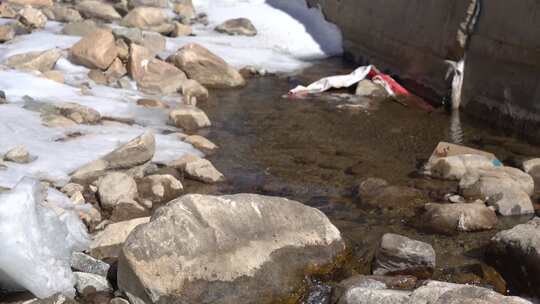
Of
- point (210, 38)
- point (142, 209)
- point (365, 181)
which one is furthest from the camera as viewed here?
point (210, 38)

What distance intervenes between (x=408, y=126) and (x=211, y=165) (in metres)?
3.11

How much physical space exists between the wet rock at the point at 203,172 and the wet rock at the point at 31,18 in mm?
6714

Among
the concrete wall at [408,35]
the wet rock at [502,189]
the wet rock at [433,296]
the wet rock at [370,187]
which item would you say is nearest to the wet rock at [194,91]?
the concrete wall at [408,35]

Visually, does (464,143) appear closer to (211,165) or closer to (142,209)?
(211,165)

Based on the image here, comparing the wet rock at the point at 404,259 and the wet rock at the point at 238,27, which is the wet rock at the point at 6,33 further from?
the wet rock at the point at 404,259

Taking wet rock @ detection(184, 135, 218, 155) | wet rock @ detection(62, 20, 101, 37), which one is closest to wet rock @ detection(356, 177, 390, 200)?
wet rock @ detection(184, 135, 218, 155)

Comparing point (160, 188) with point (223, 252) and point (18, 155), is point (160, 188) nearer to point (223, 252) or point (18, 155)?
point (18, 155)

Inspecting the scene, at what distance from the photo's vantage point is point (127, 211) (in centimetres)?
583

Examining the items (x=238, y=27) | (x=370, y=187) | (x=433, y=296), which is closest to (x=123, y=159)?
(x=370, y=187)

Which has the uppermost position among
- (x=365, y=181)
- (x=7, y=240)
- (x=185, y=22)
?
(x=7, y=240)

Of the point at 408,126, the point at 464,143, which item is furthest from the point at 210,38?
the point at 464,143

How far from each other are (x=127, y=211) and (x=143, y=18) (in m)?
8.00

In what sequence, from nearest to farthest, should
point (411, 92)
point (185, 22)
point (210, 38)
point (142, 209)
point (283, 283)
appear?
point (283, 283) → point (142, 209) → point (411, 92) → point (210, 38) → point (185, 22)

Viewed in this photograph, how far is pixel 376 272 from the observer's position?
16.3 feet
